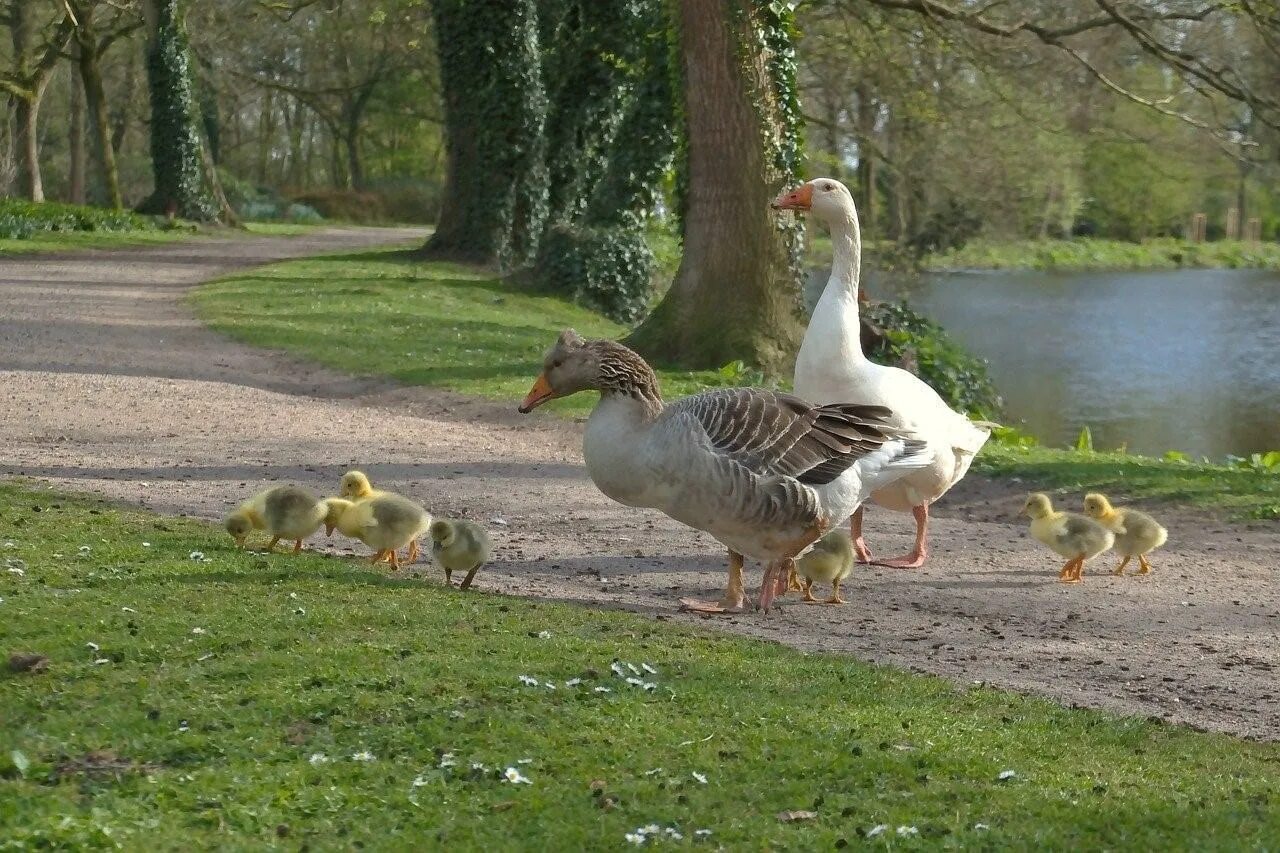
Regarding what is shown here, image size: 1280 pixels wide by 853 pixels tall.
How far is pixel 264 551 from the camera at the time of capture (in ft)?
30.7

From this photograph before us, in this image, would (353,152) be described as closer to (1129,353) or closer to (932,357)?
(1129,353)

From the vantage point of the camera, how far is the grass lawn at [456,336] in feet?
48.3

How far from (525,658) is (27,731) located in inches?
84.7

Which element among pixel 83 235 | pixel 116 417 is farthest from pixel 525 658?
pixel 83 235

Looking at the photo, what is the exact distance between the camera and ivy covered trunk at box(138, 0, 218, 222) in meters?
45.6

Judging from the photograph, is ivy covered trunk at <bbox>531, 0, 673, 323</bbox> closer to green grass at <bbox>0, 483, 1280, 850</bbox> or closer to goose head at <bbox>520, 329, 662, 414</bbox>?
goose head at <bbox>520, 329, 662, 414</bbox>

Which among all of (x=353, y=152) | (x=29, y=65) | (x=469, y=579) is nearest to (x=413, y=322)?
(x=469, y=579)

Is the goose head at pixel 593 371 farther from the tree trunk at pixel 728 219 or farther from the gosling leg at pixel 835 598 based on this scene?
the tree trunk at pixel 728 219

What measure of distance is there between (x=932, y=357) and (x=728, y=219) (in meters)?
4.06

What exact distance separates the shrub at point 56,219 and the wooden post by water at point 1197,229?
53.9 metres

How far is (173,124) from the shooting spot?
46938 millimetres

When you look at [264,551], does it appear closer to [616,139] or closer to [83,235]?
[616,139]

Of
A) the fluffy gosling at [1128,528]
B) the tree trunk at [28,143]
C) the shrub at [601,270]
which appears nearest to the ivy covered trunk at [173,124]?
the tree trunk at [28,143]

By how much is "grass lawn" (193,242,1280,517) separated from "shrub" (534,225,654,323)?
637 mm
